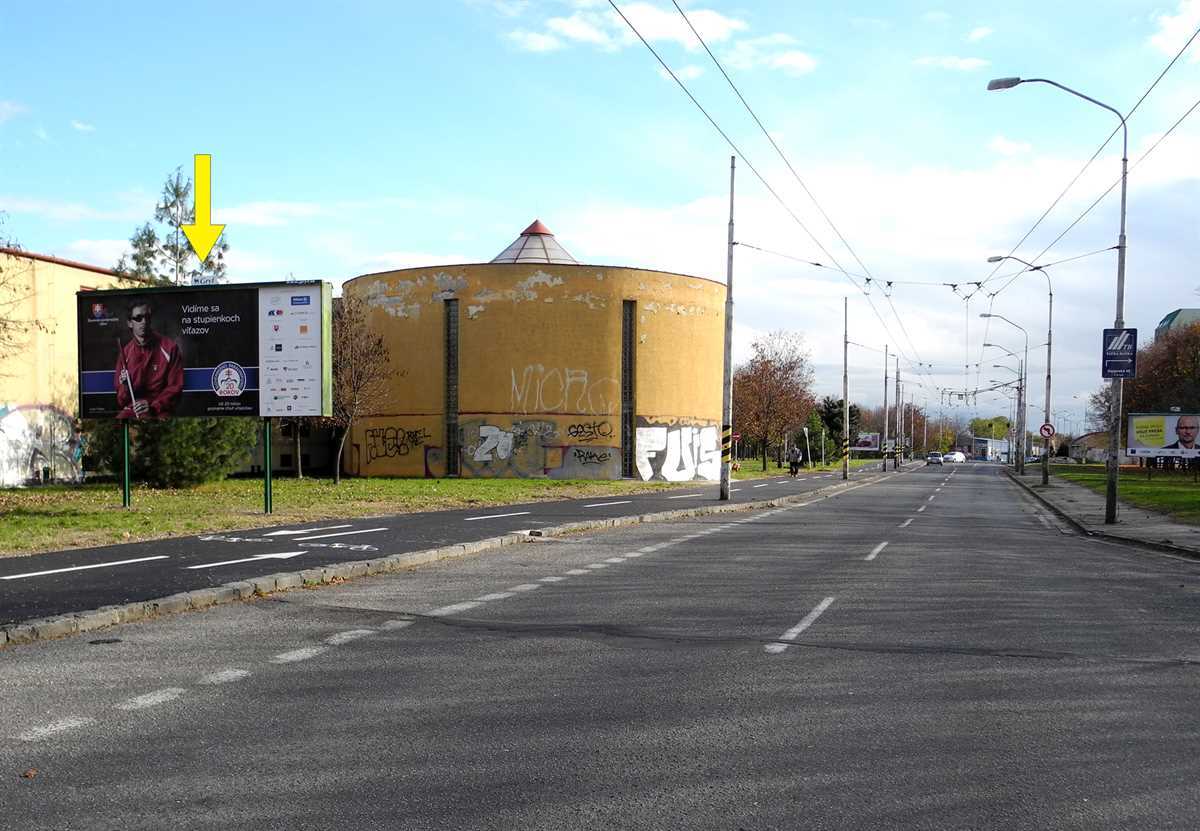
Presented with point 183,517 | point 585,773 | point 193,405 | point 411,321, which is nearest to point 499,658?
point 585,773

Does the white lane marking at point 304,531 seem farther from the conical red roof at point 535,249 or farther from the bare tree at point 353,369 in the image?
the conical red roof at point 535,249

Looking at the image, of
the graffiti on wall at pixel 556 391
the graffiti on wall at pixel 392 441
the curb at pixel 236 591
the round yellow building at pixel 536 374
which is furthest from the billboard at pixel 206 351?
the graffiti on wall at pixel 392 441

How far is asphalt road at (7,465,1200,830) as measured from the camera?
4148 mm

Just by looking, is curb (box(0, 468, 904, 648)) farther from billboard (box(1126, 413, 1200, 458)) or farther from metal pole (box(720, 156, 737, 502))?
billboard (box(1126, 413, 1200, 458))

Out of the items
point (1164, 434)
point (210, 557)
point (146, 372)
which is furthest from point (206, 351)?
point (1164, 434)

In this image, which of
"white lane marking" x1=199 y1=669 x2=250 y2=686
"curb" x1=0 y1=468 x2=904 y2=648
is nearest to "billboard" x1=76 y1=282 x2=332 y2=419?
"curb" x1=0 y1=468 x2=904 y2=648

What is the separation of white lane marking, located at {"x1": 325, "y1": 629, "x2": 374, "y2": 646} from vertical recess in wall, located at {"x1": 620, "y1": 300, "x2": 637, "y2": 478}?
3480 cm

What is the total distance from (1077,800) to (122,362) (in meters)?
19.4

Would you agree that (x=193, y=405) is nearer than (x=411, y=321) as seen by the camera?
Yes

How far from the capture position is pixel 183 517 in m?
17.6

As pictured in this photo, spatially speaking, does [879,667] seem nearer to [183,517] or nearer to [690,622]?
[690,622]

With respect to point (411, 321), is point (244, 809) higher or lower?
lower

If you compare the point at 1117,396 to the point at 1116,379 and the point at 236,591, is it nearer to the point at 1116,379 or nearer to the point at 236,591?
the point at 1116,379

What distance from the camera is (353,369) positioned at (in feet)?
123
